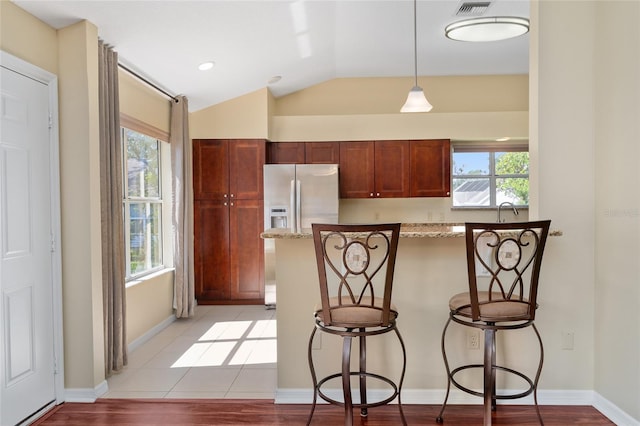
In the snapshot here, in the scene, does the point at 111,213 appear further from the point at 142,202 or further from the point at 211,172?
the point at 211,172

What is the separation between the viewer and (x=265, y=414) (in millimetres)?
2787

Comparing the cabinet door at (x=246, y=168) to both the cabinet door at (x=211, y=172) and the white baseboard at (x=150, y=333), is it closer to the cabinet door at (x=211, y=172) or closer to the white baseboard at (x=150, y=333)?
the cabinet door at (x=211, y=172)

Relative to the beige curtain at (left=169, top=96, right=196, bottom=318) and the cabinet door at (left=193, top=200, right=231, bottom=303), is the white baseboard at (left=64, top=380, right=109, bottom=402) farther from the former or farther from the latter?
the cabinet door at (left=193, top=200, right=231, bottom=303)

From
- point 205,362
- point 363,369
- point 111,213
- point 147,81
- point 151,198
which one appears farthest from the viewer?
point 151,198

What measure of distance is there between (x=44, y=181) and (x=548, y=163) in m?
3.02

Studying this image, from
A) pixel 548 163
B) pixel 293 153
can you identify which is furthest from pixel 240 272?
pixel 548 163

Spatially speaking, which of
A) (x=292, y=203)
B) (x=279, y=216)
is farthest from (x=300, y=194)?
(x=279, y=216)

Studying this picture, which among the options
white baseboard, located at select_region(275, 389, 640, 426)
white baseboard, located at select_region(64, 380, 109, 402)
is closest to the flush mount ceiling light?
white baseboard, located at select_region(275, 389, 640, 426)

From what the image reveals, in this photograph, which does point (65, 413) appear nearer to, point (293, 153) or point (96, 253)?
point (96, 253)

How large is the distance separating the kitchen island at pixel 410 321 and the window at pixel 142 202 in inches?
80.5

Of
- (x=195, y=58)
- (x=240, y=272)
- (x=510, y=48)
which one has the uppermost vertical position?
(x=510, y=48)

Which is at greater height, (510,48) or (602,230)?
(510,48)

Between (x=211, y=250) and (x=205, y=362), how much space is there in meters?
2.11

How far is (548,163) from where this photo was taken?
112 inches
